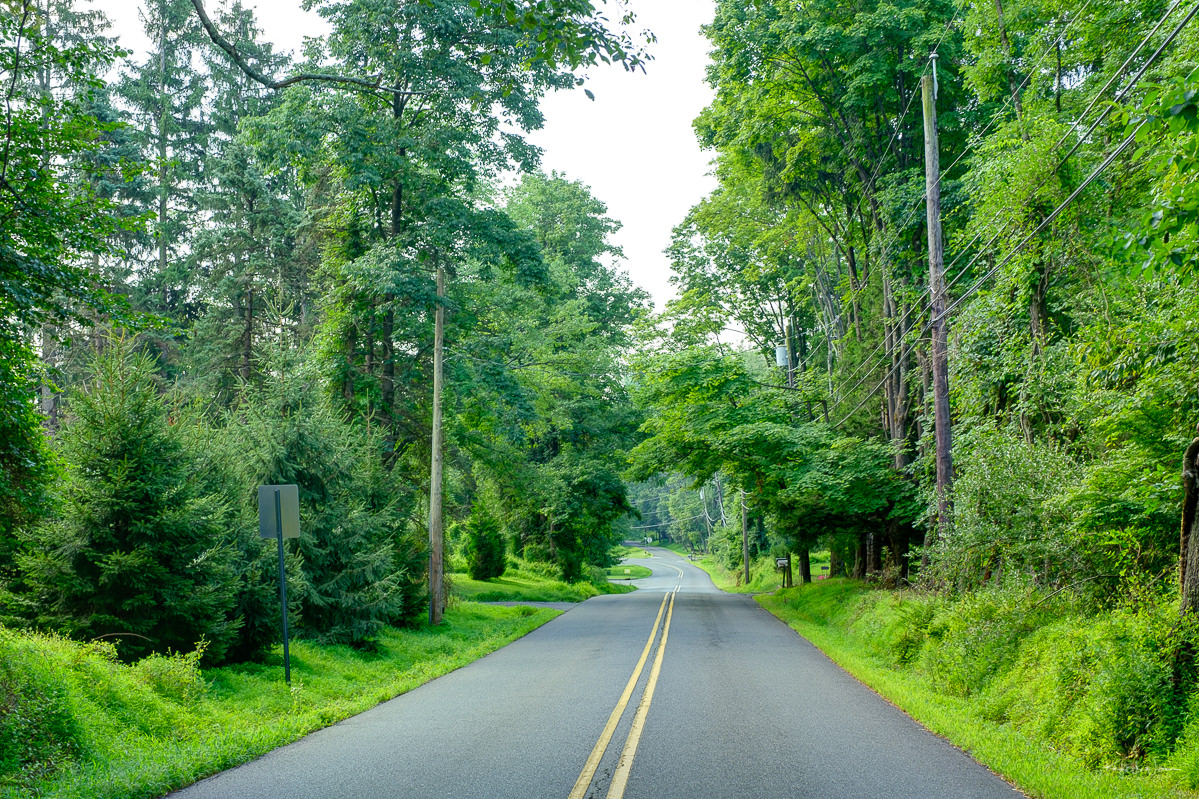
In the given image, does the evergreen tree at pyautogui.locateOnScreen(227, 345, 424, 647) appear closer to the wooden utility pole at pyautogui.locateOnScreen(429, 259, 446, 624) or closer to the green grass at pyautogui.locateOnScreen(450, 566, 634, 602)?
the wooden utility pole at pyautogui.locateOnScreen(429, 259, 446, 624)

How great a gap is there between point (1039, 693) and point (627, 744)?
14.8 feet

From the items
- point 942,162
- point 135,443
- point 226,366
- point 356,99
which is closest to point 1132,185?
point 942,162

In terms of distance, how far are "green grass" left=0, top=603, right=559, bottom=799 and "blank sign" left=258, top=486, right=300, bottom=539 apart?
A: 1936 millimetres

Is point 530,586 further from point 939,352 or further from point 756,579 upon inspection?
point 939,352

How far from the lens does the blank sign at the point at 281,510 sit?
433 inches

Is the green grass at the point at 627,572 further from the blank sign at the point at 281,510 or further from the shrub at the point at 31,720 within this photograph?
the shrub at the point at 31,720

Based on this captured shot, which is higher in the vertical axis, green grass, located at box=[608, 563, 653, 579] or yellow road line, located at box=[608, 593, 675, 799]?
yellow road line, located at box=[608, 593, 675, 799]

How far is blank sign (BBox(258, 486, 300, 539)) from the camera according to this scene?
10992 millimetres

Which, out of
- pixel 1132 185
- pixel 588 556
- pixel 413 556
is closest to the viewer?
pixel 1132 185

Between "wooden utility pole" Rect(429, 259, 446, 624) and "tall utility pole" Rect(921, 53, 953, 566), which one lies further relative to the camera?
"wooden utility pole" Rect(429, 259, 446, 624)

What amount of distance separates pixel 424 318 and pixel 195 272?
50.3 feet

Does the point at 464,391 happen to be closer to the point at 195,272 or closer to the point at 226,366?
the point at 226,366

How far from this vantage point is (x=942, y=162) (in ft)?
76.3

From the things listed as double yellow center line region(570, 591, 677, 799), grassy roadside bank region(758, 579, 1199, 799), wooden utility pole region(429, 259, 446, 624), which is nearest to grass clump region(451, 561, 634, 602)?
wooden utility pole region(429, 259, 446, 624)
